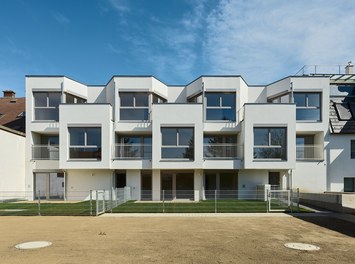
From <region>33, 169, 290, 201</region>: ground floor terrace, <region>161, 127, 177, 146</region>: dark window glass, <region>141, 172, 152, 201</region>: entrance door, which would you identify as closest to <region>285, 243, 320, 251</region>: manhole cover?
<region>33, 169, 290, 201</region>: ground floor terrace

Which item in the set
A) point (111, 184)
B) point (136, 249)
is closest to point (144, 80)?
point (111, 184)

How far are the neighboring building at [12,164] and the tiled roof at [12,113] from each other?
450 centimetres

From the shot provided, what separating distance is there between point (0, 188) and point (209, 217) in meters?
14.3

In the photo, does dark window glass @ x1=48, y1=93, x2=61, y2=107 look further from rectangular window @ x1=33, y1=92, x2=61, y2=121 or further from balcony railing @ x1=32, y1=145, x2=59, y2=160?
balcony railing @ x1=32, y1=145, x2=59, y2=160

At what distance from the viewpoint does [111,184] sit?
21.8 metres

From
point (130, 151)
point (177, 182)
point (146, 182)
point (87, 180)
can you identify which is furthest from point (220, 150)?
point (87, 180)

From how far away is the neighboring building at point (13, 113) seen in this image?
2605cm

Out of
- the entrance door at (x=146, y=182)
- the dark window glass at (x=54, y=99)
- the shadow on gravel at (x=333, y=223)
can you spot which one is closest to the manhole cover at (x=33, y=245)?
the shadow on gravel at (x=333, y=223)

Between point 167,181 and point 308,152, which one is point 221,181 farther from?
point 308,152

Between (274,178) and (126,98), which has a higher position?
(126,98)

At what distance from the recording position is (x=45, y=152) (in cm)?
2267

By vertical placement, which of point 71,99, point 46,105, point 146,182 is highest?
point 71,99

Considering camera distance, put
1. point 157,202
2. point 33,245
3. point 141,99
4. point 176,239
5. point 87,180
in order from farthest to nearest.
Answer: point 141,99 → point 87,180 → point 157,202 → point 176,239 → point 33,245

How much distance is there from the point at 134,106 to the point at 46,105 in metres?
6.34
